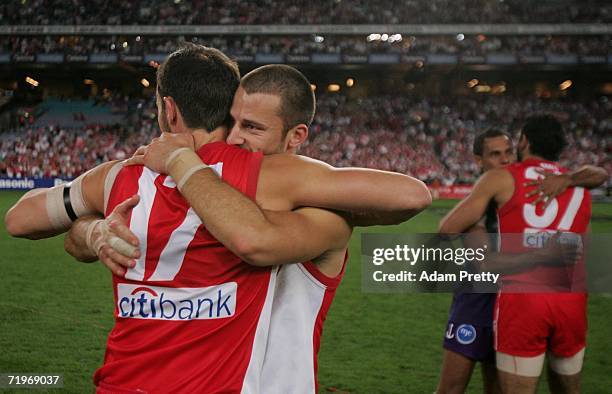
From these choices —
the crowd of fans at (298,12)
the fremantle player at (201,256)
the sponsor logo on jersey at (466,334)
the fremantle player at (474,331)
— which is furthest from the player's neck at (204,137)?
the crowd of fans at (298,12)

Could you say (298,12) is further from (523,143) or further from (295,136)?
(295,136)

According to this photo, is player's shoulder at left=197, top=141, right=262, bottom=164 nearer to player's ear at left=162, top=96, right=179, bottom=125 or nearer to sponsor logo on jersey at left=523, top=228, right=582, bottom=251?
player's ear at left=162, top=96, right=179, bottom=125

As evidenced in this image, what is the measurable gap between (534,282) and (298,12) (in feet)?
108

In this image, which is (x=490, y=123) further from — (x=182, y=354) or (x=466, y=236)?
(x=182, y=354)

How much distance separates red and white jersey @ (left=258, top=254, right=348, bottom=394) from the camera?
6.11 ft

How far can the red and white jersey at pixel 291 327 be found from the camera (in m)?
1.86

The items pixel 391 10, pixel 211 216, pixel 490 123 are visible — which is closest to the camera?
pixel 211 216

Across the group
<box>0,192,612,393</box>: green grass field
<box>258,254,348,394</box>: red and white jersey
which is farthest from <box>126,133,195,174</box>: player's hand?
<box>0,192,612,393</box>: green grass field

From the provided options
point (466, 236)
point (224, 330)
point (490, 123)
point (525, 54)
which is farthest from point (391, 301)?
point (525, 54)

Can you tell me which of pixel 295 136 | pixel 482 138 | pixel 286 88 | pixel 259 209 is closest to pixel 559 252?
pixel 482 138

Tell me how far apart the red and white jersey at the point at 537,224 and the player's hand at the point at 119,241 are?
2.42 metres

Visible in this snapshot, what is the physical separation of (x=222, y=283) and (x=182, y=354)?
0.22 meters

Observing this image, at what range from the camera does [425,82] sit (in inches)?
1396

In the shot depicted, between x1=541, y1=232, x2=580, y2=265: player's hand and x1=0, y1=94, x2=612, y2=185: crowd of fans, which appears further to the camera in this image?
x1=0, y1=94, x2=612, y2=185: crowd of fans
